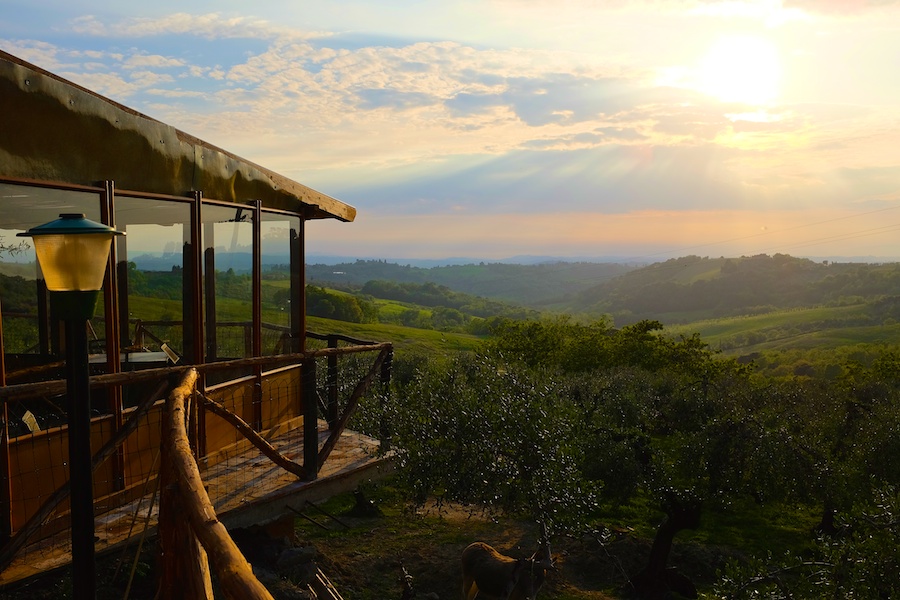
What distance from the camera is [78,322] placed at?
3.71 m

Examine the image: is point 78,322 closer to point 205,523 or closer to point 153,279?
point 205,523

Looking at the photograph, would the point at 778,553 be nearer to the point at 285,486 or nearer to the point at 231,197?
the point at 285,486

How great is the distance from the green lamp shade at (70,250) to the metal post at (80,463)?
0.23m

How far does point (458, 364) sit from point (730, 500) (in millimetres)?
5725

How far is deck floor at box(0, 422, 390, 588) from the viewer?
19.0 feet

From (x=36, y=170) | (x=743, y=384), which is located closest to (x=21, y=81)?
(x=36, y=170)

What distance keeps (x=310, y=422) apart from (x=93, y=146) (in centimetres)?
374

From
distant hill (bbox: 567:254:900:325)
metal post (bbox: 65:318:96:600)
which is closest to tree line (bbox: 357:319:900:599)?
metal post (bbox: 65:318:96:600)

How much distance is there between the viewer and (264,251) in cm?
949

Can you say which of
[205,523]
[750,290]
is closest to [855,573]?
[205,523]

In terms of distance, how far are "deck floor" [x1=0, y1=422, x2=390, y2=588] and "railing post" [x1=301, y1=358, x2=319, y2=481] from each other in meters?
0.19

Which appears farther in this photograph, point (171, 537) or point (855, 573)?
point (855, 573)

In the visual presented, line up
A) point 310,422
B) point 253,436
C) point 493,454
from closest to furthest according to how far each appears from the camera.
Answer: point 253,436, point 310,422, point 493,454

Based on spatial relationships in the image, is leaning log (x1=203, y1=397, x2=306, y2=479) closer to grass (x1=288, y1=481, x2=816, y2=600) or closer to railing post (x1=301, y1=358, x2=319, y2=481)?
railing post (x1=301, y1=358, x2=319, y2=481)
